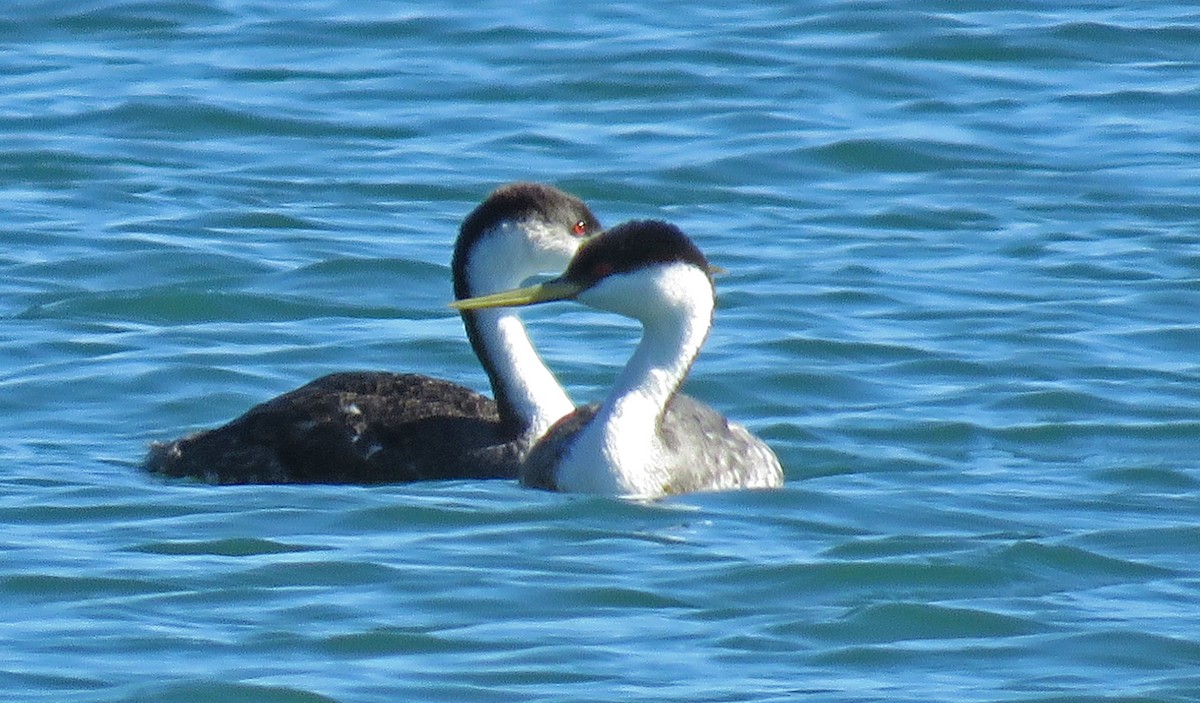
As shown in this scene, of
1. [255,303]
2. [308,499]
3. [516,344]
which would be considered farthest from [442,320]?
[308,499]

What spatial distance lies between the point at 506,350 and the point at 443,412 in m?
0.46

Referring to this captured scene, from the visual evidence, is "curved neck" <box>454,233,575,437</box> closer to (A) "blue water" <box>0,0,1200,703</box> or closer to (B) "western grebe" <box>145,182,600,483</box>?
(B) "western grebe" <box>145,182,600,483</box>

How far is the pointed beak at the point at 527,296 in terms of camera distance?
11.5 m

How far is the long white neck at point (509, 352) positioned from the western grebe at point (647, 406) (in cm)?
44

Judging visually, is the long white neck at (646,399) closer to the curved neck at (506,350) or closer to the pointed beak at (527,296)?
the pointed beak at (527,296)

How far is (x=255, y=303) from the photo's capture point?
15.1m

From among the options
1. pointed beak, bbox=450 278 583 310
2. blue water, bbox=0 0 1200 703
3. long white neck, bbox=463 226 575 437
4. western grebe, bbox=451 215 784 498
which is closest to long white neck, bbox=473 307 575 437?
long white neck, bbox=463 226 575 437

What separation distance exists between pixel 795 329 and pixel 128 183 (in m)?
4.93

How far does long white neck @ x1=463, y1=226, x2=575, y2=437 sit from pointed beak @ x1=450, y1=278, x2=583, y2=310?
0.16 meters

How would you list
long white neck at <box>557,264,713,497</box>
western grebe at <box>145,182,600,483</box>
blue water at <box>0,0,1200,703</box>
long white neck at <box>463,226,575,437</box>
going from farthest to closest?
long white neck at <box>463,226,575,437</box>, western grebe at <box>145,182,600,483</box>, long white neck at <box>557,264,713,497</box>, blue water at <box>0,0,1200,703</box>

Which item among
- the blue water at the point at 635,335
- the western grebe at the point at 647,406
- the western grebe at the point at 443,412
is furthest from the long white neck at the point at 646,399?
the western grebe at the point at 443,412

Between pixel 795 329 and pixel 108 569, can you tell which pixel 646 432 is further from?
pixel 795 329

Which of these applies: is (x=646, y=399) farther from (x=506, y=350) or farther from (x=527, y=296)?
(x=506, y=350)

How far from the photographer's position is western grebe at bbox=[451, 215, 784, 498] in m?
11.2
